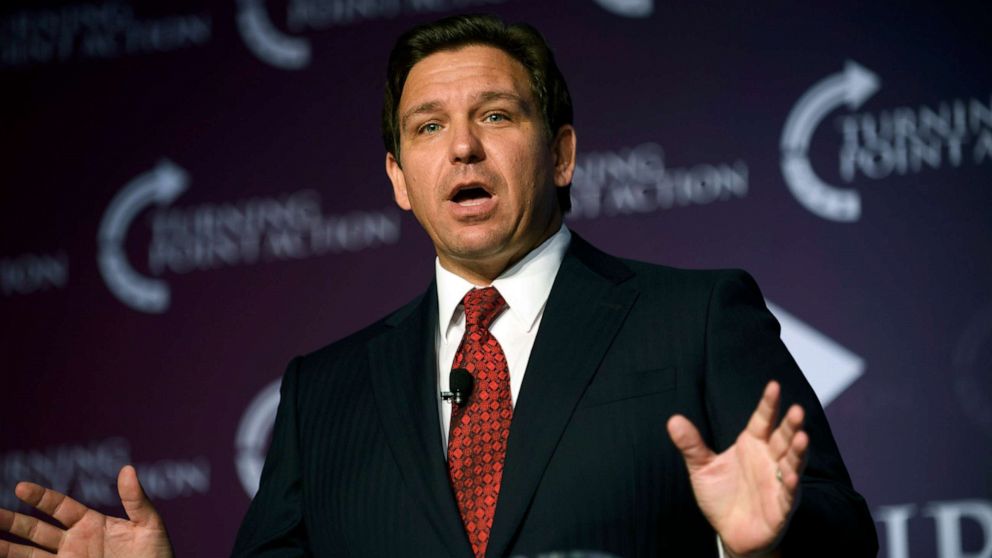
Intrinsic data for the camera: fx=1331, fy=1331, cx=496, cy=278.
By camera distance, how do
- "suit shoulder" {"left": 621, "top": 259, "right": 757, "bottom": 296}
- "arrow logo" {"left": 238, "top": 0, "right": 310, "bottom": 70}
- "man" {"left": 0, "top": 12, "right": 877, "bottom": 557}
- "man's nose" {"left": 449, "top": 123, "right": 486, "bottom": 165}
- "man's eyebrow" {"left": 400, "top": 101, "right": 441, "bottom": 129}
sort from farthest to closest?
"arrow logo" {"left": 238, "top": 0, "right": 310, "bottom": 70} < "man's eyebrow" {"left": 400, "top": 101, "right": 441, "bottom": 129} < "man's nose" {"left": 449, "top": 123, "right": 486, "bottom": 165} < "suit shoulder" {"left": 621, "top": 259, "right": 757, "bottom": 296} < "man" {"left": 0, "top": 12, "right": 877, "bottom": 557}

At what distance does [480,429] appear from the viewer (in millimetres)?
2062

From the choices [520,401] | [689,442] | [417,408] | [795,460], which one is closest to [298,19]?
[417,408]

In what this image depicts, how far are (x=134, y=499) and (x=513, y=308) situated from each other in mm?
679

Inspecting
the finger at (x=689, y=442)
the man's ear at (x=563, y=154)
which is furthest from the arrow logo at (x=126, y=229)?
the finger at (x=689, y=442)

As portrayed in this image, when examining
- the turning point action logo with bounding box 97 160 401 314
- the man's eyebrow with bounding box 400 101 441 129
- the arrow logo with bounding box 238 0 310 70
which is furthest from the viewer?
the arrow logo with bounding box 238 0 310 70

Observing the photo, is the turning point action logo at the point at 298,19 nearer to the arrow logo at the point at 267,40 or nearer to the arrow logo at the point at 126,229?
the arrow logo at the point at 267,40

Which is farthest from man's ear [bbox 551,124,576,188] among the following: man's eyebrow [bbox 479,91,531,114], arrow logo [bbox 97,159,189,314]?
arrow logo [bbox 97,159,189,314]

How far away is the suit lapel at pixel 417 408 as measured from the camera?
6.52ft

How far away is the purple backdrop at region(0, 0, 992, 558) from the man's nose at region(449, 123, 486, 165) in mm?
1189

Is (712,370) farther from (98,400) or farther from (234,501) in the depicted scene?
(98,400)

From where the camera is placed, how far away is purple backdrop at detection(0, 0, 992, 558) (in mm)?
3100

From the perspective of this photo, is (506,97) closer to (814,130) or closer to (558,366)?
(558,366)

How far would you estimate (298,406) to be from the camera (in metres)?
2.34

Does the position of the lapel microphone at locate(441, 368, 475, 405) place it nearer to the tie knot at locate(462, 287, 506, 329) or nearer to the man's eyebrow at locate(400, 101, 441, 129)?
the tie knot at locate(462, 287, 506, 329)
